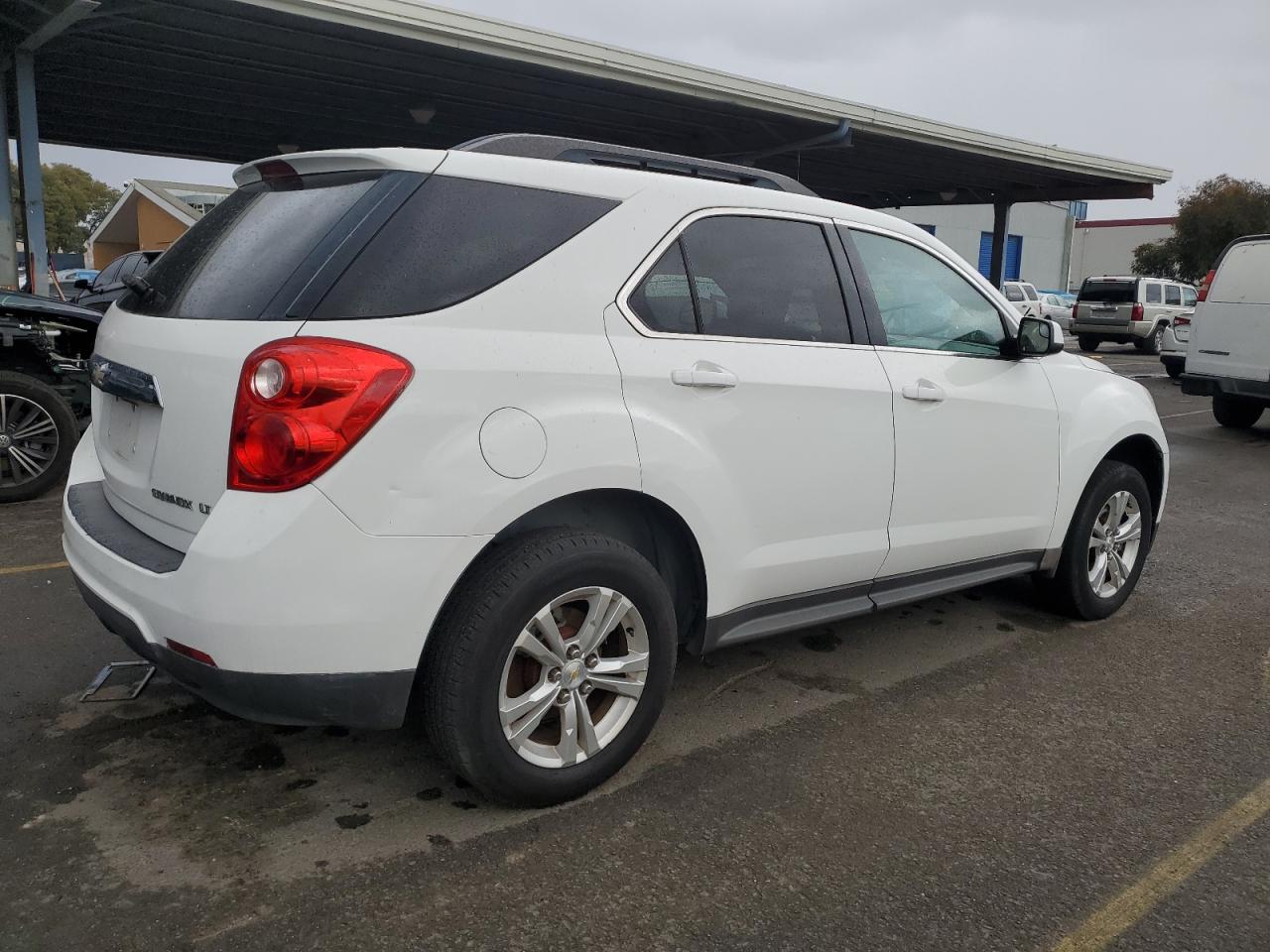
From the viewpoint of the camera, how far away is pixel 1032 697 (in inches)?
150

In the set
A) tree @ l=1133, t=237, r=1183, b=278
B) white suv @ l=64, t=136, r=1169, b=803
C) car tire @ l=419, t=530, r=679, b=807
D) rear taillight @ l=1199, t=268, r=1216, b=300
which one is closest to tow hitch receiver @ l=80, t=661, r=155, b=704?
white suv @ l=64, t=136, r=1169, b=803

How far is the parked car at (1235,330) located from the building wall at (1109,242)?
167 ft

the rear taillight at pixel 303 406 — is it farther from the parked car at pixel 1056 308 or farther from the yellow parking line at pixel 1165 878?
the parked car at pixel 1056 308

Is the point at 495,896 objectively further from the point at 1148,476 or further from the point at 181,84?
the point at 181,84

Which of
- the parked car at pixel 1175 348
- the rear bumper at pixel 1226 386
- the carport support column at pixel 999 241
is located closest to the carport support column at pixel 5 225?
the rear bumper at pixel 1226 386

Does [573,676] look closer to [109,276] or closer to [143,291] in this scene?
[143,291]

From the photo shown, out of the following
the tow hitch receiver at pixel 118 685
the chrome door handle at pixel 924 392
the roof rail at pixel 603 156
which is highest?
the roof rail at pixel 603 156

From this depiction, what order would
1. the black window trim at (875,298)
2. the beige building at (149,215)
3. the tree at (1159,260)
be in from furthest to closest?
the tree at (1159,260), the beige building at (149,215), the black window trim at (875,298)

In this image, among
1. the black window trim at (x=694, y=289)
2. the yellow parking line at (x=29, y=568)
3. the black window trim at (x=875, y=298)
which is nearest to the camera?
the black window trim at (x=694, y=289)

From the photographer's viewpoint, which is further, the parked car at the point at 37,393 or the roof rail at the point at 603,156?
the parked car at the point at 37,393

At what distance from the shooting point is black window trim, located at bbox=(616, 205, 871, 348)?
9.68ft

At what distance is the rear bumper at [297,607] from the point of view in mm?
2361

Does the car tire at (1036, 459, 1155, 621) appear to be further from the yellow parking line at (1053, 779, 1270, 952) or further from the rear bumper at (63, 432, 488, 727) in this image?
the rear bumper at (63, 432, 488, 727)

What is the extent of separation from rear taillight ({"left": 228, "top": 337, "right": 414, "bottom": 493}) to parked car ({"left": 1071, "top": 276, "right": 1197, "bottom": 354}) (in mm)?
26361
